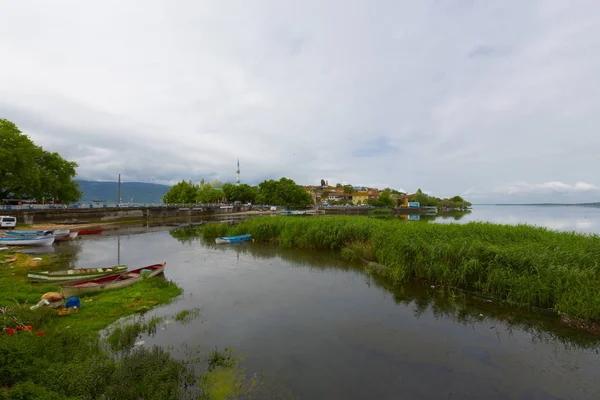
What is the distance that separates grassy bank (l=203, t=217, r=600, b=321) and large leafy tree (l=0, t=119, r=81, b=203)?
53.7 meters

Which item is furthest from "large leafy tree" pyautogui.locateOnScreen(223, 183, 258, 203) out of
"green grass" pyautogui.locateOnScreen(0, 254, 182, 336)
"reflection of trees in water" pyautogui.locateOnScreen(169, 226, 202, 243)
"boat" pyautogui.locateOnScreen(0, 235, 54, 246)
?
"green grass" pyautogui.locateOnScreen(0, 254, 182, 336)

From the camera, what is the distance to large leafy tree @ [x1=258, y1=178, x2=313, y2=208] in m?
115

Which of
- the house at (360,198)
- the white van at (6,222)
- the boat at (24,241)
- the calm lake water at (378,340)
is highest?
the house at (360,198)

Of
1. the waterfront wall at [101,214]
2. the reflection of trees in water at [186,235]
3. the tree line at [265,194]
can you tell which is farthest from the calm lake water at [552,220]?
the waterfront wall at [101,214]

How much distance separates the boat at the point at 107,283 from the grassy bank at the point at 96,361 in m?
0.99

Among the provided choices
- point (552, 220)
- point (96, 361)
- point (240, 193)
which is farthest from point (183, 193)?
point (552, 220)

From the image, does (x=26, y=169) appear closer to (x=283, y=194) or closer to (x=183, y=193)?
(x=183, y=193)

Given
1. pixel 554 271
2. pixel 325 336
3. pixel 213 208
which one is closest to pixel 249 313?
pixel 325 336

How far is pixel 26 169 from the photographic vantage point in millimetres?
45625

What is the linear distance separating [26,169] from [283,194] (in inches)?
3130

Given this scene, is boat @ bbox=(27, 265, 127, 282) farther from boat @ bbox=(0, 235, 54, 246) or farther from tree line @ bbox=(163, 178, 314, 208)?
tree line @ bbox=(163, 178, 314, 208)

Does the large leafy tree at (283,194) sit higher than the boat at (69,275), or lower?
higher

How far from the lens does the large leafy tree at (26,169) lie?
43.5 meters

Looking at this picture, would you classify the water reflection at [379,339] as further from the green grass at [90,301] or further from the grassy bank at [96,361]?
the green grass at [90,301]
